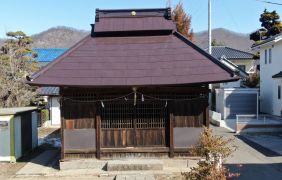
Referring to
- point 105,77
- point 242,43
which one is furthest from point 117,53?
point 242,43

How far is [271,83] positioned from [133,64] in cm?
1714

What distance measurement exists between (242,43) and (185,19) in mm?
66783

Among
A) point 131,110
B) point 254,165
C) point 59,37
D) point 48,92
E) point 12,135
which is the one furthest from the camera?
point 59,37

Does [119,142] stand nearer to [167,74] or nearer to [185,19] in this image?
[167,74]

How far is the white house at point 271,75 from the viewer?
24.6 meters

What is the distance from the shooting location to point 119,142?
12.5 m

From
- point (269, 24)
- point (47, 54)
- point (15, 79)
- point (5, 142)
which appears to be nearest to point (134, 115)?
point (5, 142)

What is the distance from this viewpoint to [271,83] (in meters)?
26.5

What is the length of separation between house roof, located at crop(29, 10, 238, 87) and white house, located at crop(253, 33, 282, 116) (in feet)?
41.9

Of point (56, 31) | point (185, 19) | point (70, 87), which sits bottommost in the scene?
point (70, 87)

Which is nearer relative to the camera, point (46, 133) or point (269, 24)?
point (46, 133)

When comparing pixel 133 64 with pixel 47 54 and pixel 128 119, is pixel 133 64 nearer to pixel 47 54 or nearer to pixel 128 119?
pixel 128 119

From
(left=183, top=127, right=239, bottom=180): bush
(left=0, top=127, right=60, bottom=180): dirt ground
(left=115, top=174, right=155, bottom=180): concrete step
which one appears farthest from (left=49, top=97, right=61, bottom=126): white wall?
(left=183, top=127, right=239, bottom=180): bush

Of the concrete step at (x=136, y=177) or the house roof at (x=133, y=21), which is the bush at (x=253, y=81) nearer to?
the house roof at (x=133, y=21)
